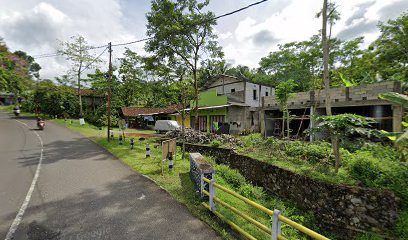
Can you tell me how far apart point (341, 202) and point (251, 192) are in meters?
3.09

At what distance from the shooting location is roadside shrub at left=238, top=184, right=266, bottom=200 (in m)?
8.00

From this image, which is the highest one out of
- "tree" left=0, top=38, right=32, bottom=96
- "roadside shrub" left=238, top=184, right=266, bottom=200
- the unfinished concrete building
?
"tree" left=0, top=38, right=32, bottom=96

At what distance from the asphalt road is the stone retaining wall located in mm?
4383

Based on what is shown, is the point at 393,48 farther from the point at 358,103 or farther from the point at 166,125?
the point at 166,125

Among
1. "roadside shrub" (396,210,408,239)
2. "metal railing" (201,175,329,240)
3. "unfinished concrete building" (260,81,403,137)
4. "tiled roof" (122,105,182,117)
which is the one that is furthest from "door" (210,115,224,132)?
"roadside shrub" (396,210,408,239)

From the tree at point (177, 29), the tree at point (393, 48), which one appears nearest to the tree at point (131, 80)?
the tree at point (177, 29)

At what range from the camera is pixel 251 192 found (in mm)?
8211

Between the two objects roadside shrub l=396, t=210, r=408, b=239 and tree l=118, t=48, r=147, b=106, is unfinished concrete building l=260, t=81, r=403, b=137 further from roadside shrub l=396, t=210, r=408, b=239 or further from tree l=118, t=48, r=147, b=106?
tree l=118, t=48, r=147, b=106

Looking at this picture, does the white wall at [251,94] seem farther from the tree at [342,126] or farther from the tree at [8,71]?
the tree at [8,71]

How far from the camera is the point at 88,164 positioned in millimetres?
10000

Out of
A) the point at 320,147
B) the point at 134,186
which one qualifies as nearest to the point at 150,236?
the point at 134,186

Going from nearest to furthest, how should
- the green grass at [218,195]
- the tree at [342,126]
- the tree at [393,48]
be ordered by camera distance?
the green grass at [218,195] < the tree at [342,126] < the tree at [393,48]

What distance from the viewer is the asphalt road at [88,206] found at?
4434 mm

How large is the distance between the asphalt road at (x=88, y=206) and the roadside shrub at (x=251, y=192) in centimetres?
328
